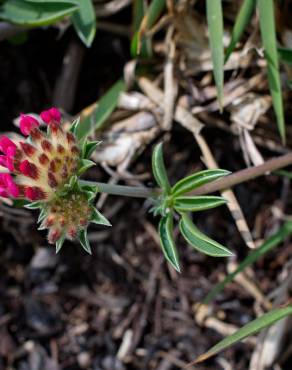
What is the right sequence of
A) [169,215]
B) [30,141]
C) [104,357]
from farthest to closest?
[104,357] → [169,215] → [30,141]

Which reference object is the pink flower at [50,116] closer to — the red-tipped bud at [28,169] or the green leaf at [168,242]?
the red-tipped bud at [28,169]

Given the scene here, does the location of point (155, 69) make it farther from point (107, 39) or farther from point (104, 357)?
point (104, 357)

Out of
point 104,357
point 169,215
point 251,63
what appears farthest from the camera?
point 104,357

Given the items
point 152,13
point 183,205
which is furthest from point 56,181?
point 152,13

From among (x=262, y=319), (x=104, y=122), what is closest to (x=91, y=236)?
(x=104, y=122)

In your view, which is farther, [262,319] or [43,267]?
[43,267]

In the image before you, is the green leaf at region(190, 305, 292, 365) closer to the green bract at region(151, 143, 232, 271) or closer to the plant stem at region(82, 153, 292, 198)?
the green bract at region(151, 143, 232, 271)

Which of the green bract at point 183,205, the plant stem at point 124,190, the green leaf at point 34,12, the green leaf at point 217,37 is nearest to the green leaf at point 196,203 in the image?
the green bract at point 183,205
